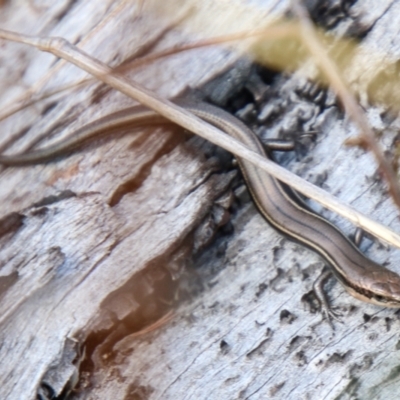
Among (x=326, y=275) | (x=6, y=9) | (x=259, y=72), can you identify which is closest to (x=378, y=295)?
(x=326, y=275)

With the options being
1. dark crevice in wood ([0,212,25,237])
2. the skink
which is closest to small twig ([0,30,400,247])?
the skink

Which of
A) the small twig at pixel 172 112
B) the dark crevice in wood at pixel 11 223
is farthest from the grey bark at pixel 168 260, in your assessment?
the small twig at pixel 172 112

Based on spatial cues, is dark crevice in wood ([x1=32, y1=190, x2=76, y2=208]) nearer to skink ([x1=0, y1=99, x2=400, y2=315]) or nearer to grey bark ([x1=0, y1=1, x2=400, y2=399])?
grey bark ([x1=0, y1=1, x2=400, y2=399])

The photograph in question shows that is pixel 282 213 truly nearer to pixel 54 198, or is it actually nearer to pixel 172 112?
pixel 172 112

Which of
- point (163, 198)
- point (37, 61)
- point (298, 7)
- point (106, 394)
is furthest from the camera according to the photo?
point (37, 61)

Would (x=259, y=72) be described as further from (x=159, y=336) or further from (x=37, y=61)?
(x=159, y=336)

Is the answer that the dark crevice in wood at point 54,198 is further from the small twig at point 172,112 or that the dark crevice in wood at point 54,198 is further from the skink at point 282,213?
the small twig at point 172,112
